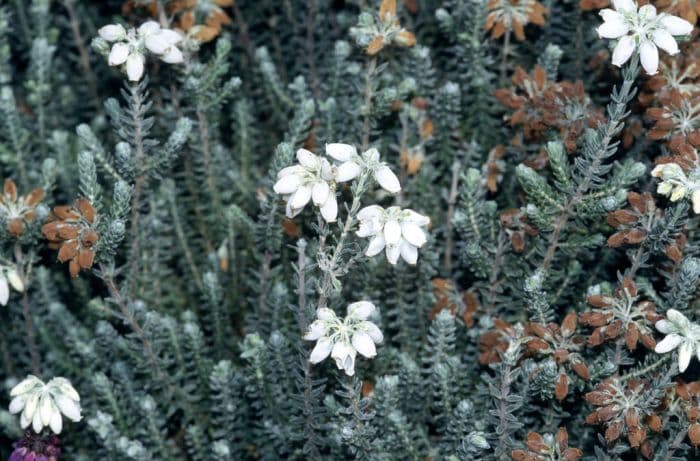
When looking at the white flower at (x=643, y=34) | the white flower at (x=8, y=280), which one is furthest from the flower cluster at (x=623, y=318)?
the white flower at (x=8, y=280)

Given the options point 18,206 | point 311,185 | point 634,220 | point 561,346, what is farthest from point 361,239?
point 18,206

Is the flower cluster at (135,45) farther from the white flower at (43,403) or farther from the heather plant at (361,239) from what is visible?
the white flower at (43,403)

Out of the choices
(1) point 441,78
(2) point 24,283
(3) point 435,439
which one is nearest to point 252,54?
(1) point 441,78

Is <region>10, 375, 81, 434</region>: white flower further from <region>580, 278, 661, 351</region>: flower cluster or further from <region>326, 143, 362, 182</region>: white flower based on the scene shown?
<region>580, 278, 661, 351</region>: flower cluster

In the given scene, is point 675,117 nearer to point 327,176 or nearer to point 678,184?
point 678,184

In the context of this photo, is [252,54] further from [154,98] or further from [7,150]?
[7,150]

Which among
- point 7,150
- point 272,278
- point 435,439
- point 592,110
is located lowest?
point 435,439
